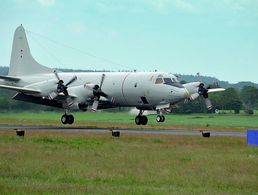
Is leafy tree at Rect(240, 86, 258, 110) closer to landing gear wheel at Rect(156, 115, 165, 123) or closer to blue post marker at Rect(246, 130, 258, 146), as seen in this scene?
landing gear wheel at Rect(156, 115, 165, 123)

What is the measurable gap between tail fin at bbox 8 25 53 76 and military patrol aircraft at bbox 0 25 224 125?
5.13m

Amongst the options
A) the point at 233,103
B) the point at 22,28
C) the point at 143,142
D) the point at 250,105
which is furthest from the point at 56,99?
the point at 250,105

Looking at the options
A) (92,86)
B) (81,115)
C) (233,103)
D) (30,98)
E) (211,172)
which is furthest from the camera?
(233,103)

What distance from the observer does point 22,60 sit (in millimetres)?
67562

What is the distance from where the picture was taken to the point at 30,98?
6122 centimetres

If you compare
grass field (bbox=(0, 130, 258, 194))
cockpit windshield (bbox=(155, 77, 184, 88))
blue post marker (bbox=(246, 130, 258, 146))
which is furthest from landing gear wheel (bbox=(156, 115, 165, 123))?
blue post marker (bbox=(246, 130, 258, 146))

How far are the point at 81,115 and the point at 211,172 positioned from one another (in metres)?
66.9

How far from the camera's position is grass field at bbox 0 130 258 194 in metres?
19.8

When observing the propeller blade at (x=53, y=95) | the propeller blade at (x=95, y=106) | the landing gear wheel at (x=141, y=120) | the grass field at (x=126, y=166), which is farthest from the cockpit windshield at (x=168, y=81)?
the grass field at (x=126, y=166)

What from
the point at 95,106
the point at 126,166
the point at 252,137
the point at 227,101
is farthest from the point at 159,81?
the point at 227,101

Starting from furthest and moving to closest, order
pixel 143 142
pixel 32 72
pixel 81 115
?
pixel 81 115 < pixel 32 72 < pixel 143 142

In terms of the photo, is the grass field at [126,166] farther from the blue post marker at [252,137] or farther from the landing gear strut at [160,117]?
the landing gear strut at [160,117]

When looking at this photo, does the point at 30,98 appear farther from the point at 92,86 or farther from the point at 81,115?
the point at 81,115

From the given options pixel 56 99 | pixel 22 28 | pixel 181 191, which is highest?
pixel 22 28
